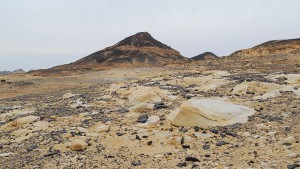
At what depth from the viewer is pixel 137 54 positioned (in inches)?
1986

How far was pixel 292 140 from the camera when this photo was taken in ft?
20.9

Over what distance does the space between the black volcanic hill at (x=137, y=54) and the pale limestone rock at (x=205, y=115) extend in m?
39.3

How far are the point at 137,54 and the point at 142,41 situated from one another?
6.99 m

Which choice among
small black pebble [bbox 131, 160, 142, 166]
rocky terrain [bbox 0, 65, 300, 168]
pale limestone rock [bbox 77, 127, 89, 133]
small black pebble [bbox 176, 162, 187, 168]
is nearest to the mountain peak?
rocky terrain [bbox 0, 65, 300, 168]

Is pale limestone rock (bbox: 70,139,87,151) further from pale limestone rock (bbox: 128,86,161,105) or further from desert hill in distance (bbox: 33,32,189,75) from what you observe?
desert hill in distance (bbox: 33,32,189,75)

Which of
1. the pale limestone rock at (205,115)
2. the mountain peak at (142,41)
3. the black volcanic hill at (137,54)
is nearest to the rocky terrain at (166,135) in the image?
the pale limestone rock at (205,115)

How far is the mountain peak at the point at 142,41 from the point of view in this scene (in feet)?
184

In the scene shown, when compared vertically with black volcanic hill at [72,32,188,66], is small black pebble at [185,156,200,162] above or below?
below

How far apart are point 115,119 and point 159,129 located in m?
1.50

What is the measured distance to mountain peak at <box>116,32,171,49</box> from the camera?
56.0 meters

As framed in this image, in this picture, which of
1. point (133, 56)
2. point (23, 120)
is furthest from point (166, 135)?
point (133, 56)

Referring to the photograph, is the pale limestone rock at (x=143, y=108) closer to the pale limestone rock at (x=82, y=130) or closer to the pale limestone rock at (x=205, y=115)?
the pale limestone rock at (x=205, y=115)

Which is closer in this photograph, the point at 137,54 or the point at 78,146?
the point at 78,146

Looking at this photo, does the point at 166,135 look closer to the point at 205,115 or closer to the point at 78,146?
the point at 205,115
